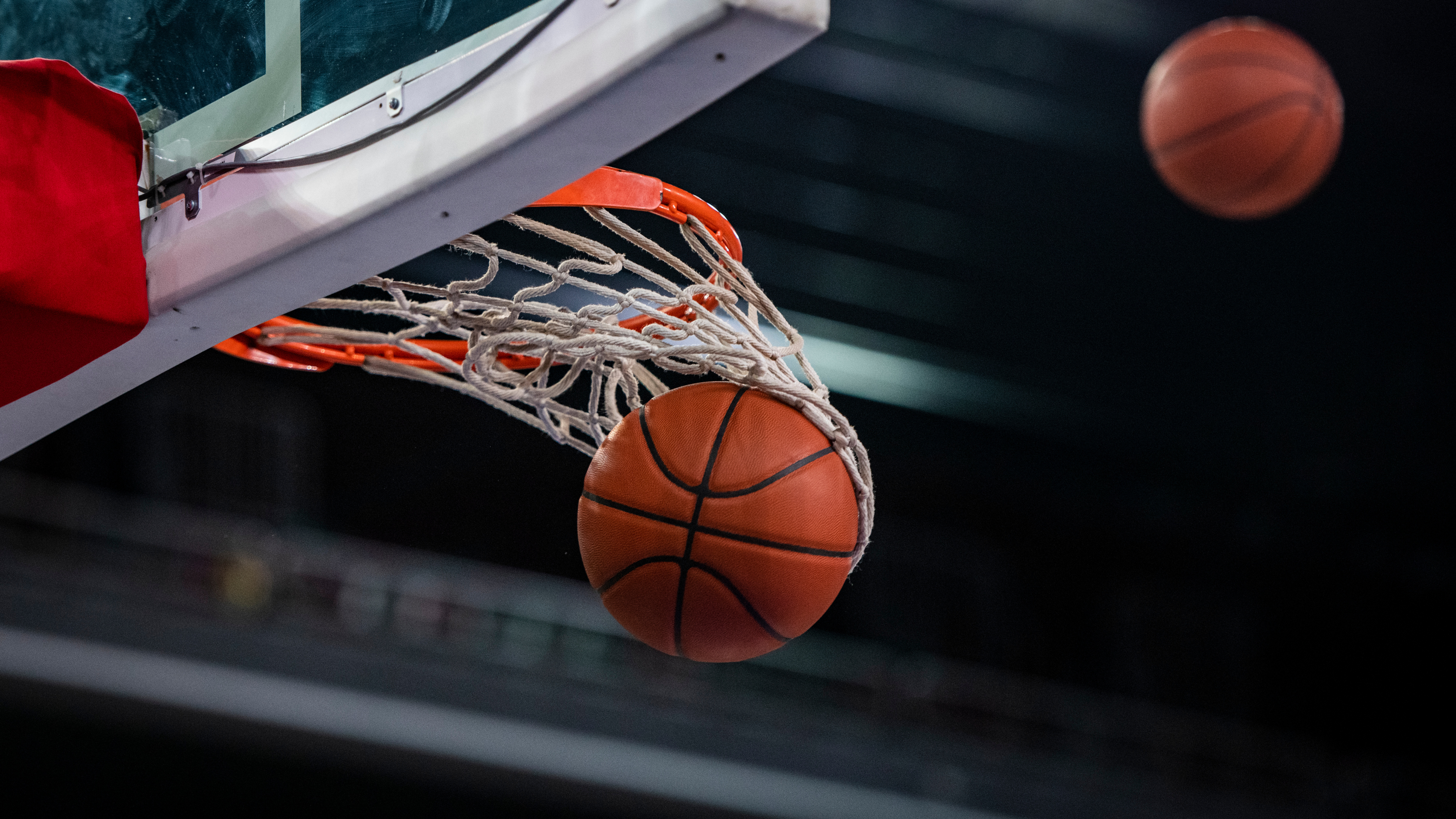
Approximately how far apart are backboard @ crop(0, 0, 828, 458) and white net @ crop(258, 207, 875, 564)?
6.1 inches

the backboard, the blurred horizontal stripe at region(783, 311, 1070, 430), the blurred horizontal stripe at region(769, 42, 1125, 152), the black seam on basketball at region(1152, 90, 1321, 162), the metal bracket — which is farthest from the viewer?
the blurred horizontal stripe at region(783, 311, 1070, 430)

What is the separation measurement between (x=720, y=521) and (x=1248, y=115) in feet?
7.26

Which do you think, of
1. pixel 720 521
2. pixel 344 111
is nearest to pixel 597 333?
pixel 720 521

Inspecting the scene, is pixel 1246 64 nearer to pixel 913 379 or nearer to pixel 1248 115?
pixel 1248 115

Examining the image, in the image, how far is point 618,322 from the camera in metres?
1.53

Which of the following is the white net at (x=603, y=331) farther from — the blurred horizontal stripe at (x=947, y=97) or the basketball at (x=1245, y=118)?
the blurred horizontal stripe at (x=947, y=97)

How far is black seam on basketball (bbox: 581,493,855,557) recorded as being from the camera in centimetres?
137

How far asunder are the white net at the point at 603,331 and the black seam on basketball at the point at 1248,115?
192 centimetres

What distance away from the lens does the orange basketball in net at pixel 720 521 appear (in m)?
1.38

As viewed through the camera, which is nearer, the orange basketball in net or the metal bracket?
the metal bracket

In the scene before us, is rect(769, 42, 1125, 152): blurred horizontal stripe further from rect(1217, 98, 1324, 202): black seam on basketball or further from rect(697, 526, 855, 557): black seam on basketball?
rect(697, 526, 855, 557): black seam on basketball

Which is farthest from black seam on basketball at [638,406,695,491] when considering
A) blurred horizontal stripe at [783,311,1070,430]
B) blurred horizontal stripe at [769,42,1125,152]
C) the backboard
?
blurred horizontal stripe at [783,311,1070,430]

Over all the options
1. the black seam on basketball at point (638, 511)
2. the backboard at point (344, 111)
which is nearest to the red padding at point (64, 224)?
the backboard at point (344, 111)

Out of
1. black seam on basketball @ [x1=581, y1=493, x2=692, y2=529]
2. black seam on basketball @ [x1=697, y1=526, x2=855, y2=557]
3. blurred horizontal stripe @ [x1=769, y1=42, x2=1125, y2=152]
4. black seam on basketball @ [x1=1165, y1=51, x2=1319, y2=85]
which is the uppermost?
blurred horizontal stripe @ [x1=769, y1=42, x2=1125, y2=152]
